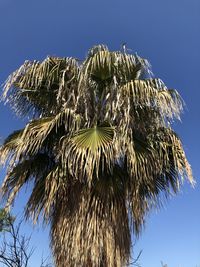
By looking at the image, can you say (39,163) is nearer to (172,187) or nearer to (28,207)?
(28,207)

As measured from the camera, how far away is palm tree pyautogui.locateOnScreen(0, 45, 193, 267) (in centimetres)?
933

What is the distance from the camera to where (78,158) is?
9227 millimetres

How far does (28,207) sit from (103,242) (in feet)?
5.76

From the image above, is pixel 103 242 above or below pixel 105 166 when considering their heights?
below

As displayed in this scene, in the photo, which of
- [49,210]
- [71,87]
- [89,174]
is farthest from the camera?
[71,87]

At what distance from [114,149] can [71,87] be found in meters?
1.95

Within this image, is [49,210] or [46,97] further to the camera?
[46,97]

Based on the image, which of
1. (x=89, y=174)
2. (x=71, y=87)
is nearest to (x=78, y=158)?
(x=89, y=174)

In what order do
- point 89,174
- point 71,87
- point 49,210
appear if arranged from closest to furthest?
point 89,174
point 49,210
point 71,87

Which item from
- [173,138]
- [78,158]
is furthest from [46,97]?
[173,138]

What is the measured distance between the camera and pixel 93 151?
9250 mm

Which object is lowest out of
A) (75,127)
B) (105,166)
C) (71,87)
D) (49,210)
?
(49,210)

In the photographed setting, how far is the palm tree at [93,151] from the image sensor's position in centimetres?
933

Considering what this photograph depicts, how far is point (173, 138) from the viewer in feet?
33.6
